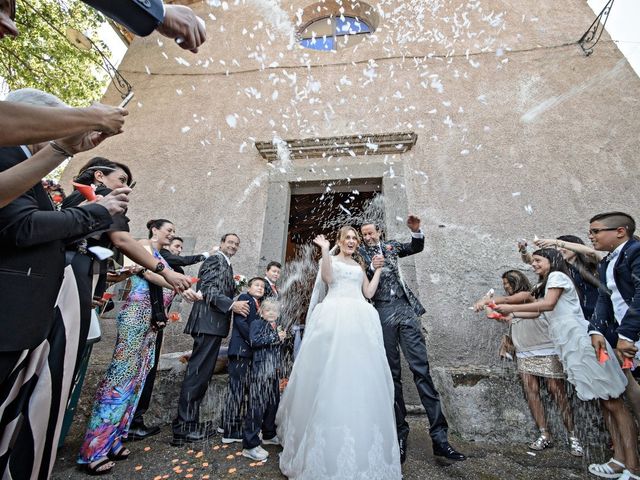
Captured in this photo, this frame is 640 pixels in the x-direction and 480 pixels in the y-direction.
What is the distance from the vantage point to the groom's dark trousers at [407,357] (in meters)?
2.86


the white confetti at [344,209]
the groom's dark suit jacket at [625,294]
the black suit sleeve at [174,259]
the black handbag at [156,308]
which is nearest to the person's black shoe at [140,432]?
the black handbag at [156,308]

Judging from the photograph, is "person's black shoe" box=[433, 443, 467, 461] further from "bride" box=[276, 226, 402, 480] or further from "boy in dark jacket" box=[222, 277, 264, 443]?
"boy in dark jacket" box=[222, 277, 264, 443]

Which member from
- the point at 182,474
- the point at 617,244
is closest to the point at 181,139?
the point at 182,474

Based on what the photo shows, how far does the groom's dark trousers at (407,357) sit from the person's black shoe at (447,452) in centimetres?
3

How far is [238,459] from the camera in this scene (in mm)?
2797

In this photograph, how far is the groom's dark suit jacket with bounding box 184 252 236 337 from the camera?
11.3 ft

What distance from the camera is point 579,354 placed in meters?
3.12

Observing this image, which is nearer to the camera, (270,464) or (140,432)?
(270,464)

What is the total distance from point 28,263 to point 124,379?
1842mm

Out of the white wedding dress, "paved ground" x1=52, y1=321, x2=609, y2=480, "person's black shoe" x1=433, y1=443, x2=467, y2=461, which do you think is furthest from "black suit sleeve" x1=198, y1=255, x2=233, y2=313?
"person's black shoe" x1=433, y1=443, x2=467, y2=461

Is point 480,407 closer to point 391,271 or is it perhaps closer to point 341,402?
point 391,271

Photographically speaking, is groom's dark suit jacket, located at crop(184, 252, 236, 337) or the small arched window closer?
groom's dark suit jacket, located at crop(184, 252, 236, 337)

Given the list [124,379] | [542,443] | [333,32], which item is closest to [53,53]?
[333,32]

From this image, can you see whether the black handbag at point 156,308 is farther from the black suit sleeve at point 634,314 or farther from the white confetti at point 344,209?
the white confetti at point 344,209
